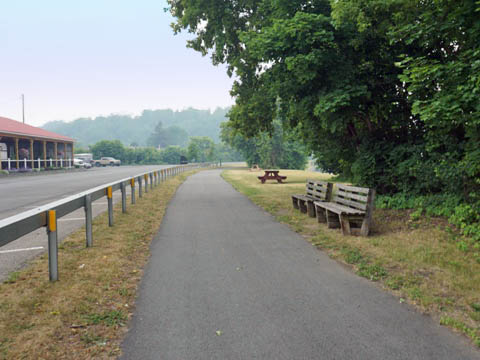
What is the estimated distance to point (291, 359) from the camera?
2875mm

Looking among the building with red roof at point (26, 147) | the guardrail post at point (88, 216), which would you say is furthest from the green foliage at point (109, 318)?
the building with red roof at point (26, 147)

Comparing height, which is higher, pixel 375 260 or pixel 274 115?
pixel 274 115

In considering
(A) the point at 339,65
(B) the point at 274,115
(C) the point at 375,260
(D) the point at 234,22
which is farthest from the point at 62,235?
(D) the point at 234,22

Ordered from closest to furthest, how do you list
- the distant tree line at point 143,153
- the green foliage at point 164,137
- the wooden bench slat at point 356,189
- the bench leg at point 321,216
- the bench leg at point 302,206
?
the wooden bench slat at point 356,189 → the bench leg at point 321,216 → the bench leg at point 302,206 → the distant tree line at point 143,153 → the green foliage at point 164,137

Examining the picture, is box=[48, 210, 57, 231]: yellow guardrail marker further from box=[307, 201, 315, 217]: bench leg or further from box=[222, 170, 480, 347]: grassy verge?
box=[307, 201, 315, 217]: bench leg

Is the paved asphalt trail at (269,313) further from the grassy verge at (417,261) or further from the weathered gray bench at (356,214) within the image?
the weathered gray bench at (356,214)

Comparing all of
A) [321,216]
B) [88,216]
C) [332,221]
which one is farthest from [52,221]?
[321,216]

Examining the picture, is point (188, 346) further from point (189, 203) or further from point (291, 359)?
point (189, 203)

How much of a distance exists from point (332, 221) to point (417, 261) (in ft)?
8.91

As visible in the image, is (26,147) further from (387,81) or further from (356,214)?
(356,214)

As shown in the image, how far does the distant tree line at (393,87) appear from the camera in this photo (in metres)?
6.40

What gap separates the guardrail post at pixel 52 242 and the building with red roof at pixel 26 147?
31.4m

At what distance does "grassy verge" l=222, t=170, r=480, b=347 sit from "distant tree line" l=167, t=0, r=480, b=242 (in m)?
0.70

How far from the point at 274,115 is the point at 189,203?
493cm
